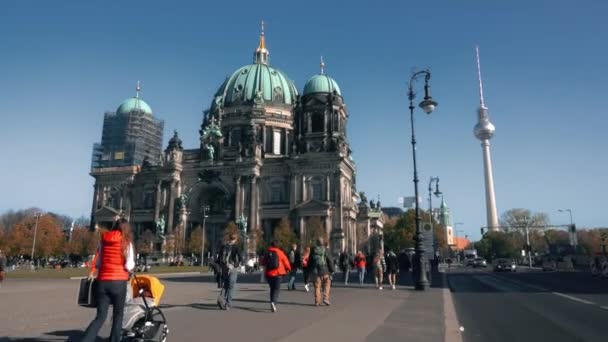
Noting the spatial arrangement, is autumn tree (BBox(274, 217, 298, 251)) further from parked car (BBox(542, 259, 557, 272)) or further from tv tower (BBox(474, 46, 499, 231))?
tv tower (BBox(474, 46, 499, 231))

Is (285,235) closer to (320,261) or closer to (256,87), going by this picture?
(256,87)

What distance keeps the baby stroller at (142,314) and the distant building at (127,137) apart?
8910cm

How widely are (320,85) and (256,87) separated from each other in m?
15.3

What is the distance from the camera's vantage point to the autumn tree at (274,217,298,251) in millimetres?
63403

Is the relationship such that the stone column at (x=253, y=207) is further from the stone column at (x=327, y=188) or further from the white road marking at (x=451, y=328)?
the white road marking at (x=451, y=328)

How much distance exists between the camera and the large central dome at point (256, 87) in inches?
3519

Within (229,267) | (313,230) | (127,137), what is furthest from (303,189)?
(229,267)

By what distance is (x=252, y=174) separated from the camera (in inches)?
2928

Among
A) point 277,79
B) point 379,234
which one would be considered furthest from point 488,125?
point 277,79

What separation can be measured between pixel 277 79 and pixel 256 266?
49.5m

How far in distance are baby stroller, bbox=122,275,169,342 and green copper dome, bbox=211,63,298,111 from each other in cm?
8022

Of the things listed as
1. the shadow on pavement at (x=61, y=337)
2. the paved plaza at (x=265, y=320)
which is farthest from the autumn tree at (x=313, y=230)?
the shadow on pavement at (x=61, y=337)

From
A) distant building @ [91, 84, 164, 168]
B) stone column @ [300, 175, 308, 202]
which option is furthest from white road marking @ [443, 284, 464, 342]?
distant building @ [91, 84, 164, 168]

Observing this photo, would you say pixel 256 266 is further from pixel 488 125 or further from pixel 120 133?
pixel 488 125
